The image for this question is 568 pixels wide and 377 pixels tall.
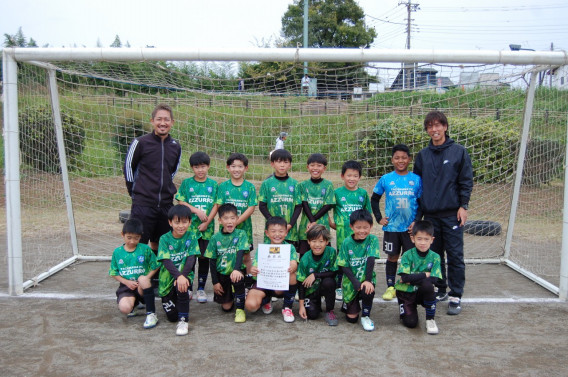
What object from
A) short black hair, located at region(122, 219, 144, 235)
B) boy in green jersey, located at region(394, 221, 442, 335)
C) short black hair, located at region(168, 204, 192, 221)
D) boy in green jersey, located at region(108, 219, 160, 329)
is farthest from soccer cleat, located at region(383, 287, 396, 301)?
short black hair, located at region(122, 219, 144, 235)

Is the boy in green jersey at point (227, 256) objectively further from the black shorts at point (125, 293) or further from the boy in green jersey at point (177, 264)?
the black shorts at point (125, 293)

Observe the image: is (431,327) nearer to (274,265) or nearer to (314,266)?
(314,266)

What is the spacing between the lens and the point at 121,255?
3.88m

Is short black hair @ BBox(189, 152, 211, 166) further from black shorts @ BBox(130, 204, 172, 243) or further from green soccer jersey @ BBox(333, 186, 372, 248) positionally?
green soccer jersey @ BBox(333, 186, 372, 248)

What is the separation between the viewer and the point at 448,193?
13.5ft

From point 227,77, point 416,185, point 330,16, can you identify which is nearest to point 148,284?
point 416,185

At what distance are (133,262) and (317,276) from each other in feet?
5.38

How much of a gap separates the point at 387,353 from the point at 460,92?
4.36 metres

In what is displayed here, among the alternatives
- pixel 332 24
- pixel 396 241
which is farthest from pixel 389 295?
pixel 332 24

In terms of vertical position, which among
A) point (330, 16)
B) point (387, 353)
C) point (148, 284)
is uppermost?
point (330, 16)

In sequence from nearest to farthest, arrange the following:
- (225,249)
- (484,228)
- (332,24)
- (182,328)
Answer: (182,328), (225,249), (484,228), (332,24)

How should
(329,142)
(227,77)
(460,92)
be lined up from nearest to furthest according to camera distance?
(227,77)
(460,92)
(329,142)

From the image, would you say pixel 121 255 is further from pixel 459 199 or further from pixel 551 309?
pixel 551 309

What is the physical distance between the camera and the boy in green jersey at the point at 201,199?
4.45 m
